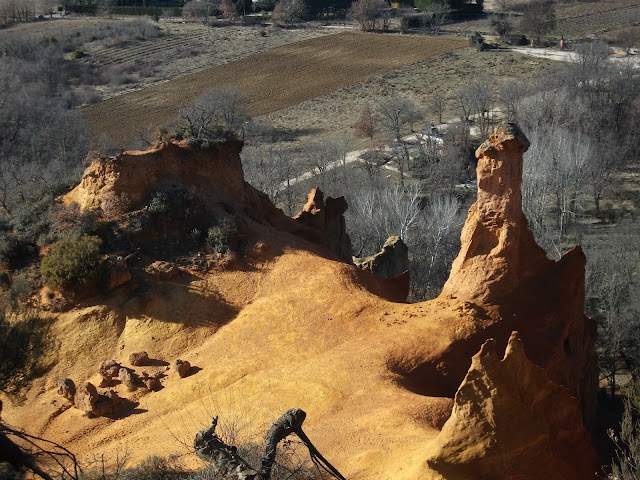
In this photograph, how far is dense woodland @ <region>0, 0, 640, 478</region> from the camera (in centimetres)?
2380

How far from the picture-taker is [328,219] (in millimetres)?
28984

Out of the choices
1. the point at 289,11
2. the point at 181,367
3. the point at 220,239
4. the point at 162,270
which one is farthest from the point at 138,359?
the point at 289,11

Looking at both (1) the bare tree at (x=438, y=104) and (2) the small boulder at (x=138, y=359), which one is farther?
(1) the bare tree at (x=438, y=104)

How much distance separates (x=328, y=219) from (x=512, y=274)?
403 inches

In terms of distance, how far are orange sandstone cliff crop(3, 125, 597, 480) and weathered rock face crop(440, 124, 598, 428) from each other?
0.12 ft

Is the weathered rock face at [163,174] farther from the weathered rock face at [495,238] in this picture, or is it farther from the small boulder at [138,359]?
the weathered rock face at [495,238]

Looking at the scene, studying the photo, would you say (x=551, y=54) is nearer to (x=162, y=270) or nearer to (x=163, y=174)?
Result: (x=163, y=174)

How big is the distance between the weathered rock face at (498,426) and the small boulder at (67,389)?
9.51 meters

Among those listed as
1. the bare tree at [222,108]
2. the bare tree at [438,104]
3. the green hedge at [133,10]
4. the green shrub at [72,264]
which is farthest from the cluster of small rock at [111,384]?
the green hedge at [133,10]

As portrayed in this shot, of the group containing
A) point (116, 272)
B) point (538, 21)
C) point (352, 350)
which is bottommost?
point (352, 350)

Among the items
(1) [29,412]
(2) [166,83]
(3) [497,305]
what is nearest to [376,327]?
(3) [497,305]

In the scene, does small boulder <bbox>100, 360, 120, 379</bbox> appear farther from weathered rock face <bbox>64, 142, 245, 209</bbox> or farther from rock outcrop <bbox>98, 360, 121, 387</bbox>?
weathered rock face <bbox>64, 142, 245, 209</bbox>

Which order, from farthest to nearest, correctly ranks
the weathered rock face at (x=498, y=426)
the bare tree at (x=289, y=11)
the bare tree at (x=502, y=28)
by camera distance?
the bare tree at (x=289, y=11) < the bare tree at (x=502, y=28) < the weathered rock face at (x=498, y=426)

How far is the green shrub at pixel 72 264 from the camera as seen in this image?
69.3 feet
